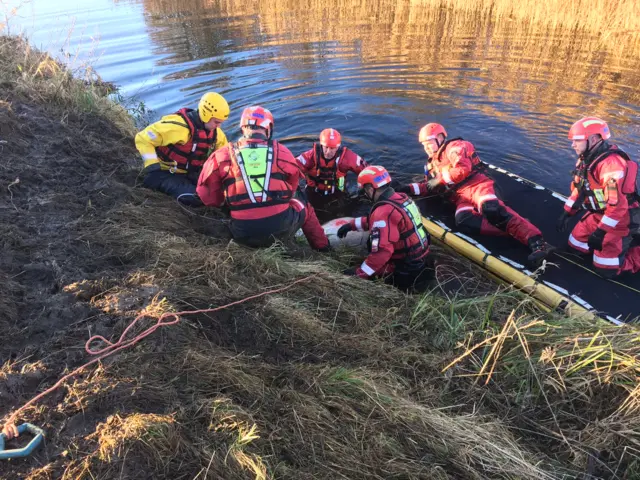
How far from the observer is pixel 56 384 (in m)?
2.18

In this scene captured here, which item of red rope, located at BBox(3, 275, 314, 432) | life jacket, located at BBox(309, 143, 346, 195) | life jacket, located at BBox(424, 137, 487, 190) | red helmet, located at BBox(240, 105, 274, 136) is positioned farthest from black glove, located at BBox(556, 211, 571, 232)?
red rope, located at BBox(3, 275, 314, 432)

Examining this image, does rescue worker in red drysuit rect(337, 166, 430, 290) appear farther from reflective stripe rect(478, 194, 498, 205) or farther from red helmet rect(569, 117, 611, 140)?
red helmet rect(569, 117, 611, 140)

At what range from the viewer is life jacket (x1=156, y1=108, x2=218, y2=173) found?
5709 millimetres

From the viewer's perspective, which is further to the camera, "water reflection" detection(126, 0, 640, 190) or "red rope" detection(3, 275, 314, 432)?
"water reflection" detection(126, 0, 640, 190)

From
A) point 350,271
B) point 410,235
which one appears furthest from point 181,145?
point 410,235

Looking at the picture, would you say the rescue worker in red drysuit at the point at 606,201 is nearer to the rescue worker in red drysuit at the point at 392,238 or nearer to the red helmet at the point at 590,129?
the red helmet at the point at 590,129

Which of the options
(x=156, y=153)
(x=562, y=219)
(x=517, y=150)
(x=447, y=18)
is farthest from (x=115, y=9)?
(x=562, y=219)

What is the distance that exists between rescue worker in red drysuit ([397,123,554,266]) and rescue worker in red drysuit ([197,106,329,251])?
8.44 feet

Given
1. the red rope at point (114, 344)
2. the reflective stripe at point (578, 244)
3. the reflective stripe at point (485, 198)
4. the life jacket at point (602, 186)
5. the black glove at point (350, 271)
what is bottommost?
the black glove at point (350, 271)

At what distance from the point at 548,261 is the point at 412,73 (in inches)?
352

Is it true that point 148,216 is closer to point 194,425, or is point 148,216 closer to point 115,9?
point 194,425

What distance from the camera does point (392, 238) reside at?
4.62m

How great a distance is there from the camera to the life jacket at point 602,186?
469 cm

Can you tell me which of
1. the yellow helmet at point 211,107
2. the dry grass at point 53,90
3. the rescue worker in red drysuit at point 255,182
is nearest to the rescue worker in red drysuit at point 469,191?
the rescue worker in red drysuit at point 255,182
